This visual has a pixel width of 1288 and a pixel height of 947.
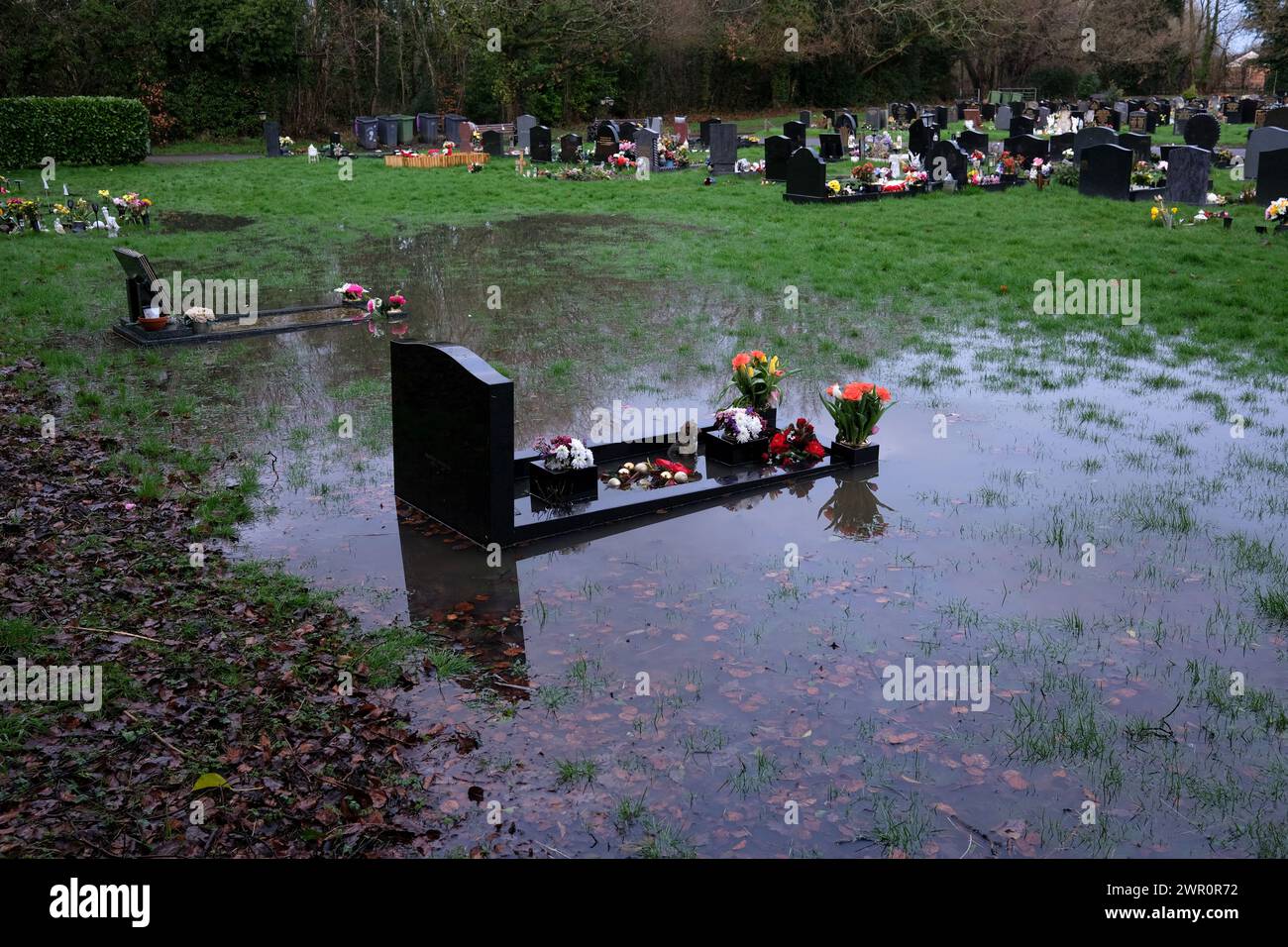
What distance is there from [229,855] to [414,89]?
1773 inches

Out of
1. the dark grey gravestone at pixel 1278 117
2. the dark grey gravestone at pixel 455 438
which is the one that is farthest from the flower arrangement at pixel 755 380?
the dark grey gravestone at pixel 1278 117

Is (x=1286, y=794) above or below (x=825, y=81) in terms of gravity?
below

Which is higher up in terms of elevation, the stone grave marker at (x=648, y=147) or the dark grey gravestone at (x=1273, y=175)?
Answer: the stone grave marker at (x=648, y=147)

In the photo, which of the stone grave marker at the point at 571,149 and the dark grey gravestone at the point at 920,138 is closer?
the dark grey gravestone at the point at 920,138

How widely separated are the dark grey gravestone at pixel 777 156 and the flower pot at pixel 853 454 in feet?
61.1

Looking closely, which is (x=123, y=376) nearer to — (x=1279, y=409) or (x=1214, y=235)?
(x=1279, y=409)

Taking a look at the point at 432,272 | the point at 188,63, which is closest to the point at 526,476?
the point at 432,272

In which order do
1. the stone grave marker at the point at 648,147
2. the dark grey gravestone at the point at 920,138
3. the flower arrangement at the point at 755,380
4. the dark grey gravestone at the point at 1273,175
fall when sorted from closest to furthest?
the flower arrangement at the point at 755,380 < the dark grey gravestone at the point at 1273,175 < the dark grey gravestone at the point at 920,138 < the stone grave marker at the point at 648,147

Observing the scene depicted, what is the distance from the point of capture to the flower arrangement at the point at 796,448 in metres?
→ 8.96

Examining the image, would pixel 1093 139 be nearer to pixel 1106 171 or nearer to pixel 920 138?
pixel 1106 171

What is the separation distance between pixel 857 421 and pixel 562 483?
7.95 feet

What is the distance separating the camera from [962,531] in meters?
7.68

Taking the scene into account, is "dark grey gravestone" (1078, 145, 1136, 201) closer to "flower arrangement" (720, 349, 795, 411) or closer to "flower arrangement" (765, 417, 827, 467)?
"flower arrangement" (720, 349, 795, 411)

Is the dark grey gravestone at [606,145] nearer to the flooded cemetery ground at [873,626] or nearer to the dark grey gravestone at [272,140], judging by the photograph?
the dark grey gravestone at [272,140]
